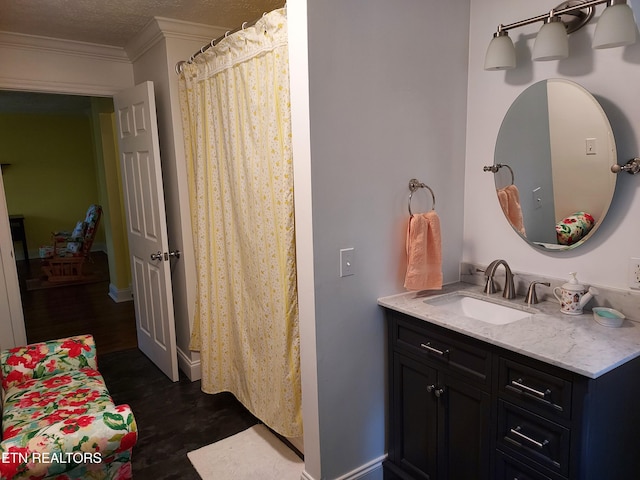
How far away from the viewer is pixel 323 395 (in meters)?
1.82

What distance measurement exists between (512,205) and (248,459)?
5.91 ft

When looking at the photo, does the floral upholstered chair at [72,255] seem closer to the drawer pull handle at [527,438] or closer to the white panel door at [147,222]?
the white panel door at [147,222]

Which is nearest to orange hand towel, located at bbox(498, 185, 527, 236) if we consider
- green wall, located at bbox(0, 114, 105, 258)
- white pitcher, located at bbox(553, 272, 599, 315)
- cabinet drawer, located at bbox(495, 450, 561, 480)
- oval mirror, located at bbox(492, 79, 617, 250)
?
oval mirror, located at bbox(492, 79, 617, 250)

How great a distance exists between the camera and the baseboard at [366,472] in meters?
1.95

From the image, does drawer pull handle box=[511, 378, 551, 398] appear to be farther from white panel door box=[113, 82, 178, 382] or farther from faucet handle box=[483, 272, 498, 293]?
white panel door box=[113, 82, 178, 382]

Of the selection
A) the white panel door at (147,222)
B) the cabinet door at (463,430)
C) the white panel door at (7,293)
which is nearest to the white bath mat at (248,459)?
the cabinet door at (463,430)

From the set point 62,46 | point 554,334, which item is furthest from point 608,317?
point 62,46

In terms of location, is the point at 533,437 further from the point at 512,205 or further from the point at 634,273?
the point at 512,205

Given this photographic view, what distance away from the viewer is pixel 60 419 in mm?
1771

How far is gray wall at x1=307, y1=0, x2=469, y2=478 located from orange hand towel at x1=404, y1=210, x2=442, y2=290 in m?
0.06

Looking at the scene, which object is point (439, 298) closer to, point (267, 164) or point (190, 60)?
point (267, 164)

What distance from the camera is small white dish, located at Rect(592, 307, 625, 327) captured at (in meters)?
1.58

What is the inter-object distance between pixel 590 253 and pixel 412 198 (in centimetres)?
75

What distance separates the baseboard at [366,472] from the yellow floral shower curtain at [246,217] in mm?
268
